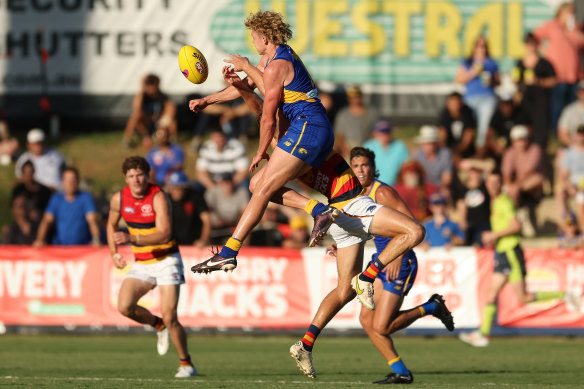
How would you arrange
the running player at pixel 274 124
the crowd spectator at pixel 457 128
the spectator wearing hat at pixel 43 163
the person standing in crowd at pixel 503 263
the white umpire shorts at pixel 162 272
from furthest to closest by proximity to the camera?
1. the crowd spectator at pixel 457 128
2. the spectator wearing hat at pixel 43 163
3. the person standing in crowd at pixel 503 263
4. the white umpire shorts at pixel 162 272
5. the running player at pixel 274 124

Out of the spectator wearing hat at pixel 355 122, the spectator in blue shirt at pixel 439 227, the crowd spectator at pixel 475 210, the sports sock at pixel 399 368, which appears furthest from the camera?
the spectator wearing hat at pixel 355 122

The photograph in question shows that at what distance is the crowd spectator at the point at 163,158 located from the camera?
18672 millimetres

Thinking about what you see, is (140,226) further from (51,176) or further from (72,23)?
(72,23)

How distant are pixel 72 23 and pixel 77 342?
9.47 meters

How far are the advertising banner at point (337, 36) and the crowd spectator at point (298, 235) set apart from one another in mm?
5619

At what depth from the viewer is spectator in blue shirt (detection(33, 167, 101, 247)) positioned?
56.7ft

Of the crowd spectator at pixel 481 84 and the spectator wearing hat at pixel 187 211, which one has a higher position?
the crowd spectator at pixel 481 84

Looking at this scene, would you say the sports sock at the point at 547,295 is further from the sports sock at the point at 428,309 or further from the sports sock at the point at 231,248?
the sports sock at the point at 231,248

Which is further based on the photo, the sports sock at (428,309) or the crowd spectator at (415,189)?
the crowd spectator at (415,189)

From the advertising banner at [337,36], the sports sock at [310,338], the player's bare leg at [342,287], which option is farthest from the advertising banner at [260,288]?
the advertising banner at [337,36]

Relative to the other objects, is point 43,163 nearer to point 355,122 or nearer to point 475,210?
point 355,122

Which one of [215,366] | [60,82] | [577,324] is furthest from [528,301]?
[60,82]

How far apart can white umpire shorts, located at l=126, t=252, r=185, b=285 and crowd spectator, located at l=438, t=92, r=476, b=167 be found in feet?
29.9

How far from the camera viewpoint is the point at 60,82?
23.6m
